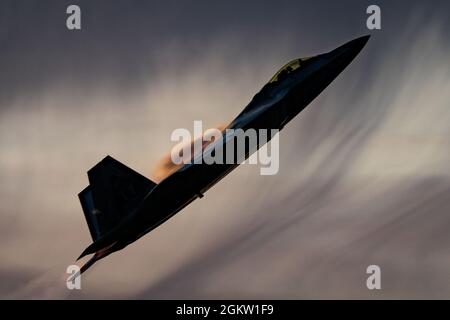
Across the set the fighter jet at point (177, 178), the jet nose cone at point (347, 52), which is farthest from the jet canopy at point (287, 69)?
the jet nose cone at point (347, 52)

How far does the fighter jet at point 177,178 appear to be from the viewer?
4503 cm

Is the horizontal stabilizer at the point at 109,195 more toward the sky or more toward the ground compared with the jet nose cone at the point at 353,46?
more toward the ground

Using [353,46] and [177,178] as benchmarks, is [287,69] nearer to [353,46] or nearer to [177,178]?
[353,46]

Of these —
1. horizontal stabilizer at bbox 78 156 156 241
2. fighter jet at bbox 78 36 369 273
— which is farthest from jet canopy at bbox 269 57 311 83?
horizontal stabilizer at bbox 78 156 156 241

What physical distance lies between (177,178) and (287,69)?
43.2ft

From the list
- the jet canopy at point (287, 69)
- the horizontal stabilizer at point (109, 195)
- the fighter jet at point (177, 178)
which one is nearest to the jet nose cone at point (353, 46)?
the fighter jet at point (177, 178)

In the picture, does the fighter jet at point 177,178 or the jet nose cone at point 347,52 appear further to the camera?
the jet nose cone at point 347,52

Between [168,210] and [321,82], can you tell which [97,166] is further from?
[321,82]

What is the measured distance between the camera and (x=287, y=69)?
50469mm

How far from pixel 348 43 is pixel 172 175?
1669cm

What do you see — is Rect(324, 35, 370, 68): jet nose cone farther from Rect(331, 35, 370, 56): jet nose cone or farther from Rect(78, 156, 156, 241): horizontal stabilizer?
Rect(78, 156, 156, 241): horizontal stabilizer

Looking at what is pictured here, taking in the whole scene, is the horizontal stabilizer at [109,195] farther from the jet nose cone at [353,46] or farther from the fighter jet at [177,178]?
the jet nose cone at [353,46]

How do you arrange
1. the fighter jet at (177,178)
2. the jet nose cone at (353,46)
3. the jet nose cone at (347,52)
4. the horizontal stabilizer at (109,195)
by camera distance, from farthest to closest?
the horizontal stabilizer at (109,195) → the jet nose cone at (353,46) → the jet nose cone at (347,52) → the fighter jet at (177,178)

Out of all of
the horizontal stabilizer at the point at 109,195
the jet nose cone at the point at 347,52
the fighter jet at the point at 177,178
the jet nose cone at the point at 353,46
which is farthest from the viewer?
the horizontal stabilizer at the point at 109,195
